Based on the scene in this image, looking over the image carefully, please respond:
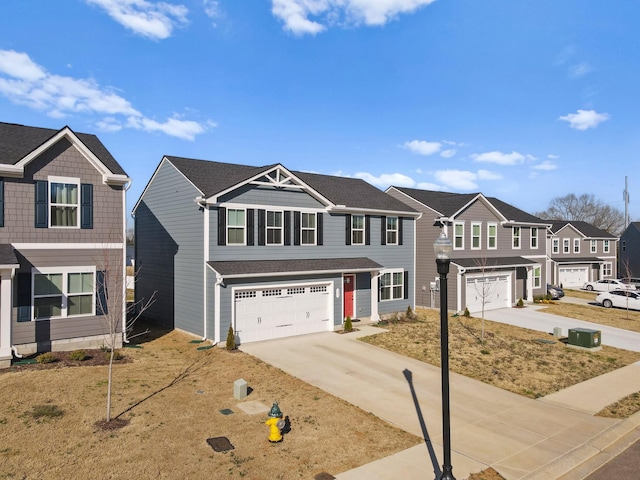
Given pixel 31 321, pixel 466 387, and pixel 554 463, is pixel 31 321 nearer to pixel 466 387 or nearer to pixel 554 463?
pixel 466 387

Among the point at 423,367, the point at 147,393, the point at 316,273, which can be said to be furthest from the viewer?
the point at 316,273

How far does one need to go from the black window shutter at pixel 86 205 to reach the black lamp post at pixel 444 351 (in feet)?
46.4

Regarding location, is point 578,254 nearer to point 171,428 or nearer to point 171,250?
point 171,250

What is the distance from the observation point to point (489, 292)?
31016 millimetres

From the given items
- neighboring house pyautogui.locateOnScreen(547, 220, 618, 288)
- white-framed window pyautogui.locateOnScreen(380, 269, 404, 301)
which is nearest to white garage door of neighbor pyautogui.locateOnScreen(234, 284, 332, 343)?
white-framed window pyautogui.locateOnScreen(380, 269, 404, 301)

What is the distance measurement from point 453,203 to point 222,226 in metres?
18.0

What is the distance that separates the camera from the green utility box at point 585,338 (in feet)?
67.5

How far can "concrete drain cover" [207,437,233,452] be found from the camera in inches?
381

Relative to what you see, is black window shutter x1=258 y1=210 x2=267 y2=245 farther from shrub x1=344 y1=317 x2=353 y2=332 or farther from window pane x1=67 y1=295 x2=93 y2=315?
window pane x1=67 y1=295 x2=93 y2=315

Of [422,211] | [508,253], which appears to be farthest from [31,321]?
[508,253]

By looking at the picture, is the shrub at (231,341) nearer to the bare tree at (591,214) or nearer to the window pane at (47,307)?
the window pane at (47,307)

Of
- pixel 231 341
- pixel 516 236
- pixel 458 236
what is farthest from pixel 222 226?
pixel 516 236

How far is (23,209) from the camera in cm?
1580

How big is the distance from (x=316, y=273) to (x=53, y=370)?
11428 mm
